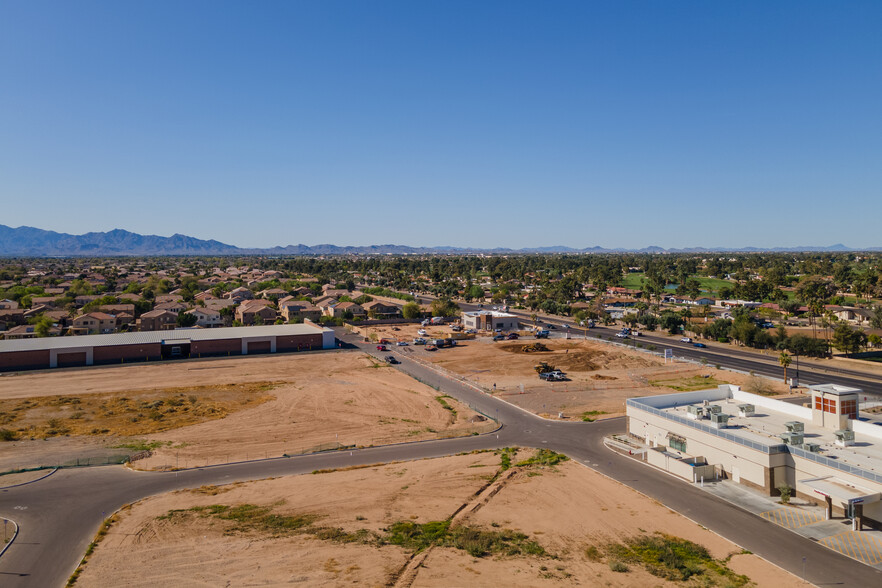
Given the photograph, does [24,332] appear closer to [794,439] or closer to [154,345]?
[154,345]

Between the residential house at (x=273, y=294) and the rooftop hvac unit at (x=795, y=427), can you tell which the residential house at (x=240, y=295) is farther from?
the rooftop hvac unit at (x=795, y=427)

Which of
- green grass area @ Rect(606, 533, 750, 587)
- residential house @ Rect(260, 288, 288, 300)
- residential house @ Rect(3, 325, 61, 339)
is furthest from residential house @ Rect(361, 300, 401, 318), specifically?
green grass area @ Rect(606, 533, 750, 587)

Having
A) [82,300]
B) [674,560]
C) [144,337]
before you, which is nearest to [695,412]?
[674,560]

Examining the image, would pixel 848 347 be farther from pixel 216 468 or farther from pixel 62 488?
pixel 62 488

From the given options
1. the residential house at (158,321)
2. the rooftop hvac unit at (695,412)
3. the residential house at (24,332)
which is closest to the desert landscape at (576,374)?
the rooftop hvac unit at (695,412)

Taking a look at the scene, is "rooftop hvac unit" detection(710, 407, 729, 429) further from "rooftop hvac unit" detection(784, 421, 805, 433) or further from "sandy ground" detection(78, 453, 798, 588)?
"sandy ground" detection(78, 453, 798, 588)
